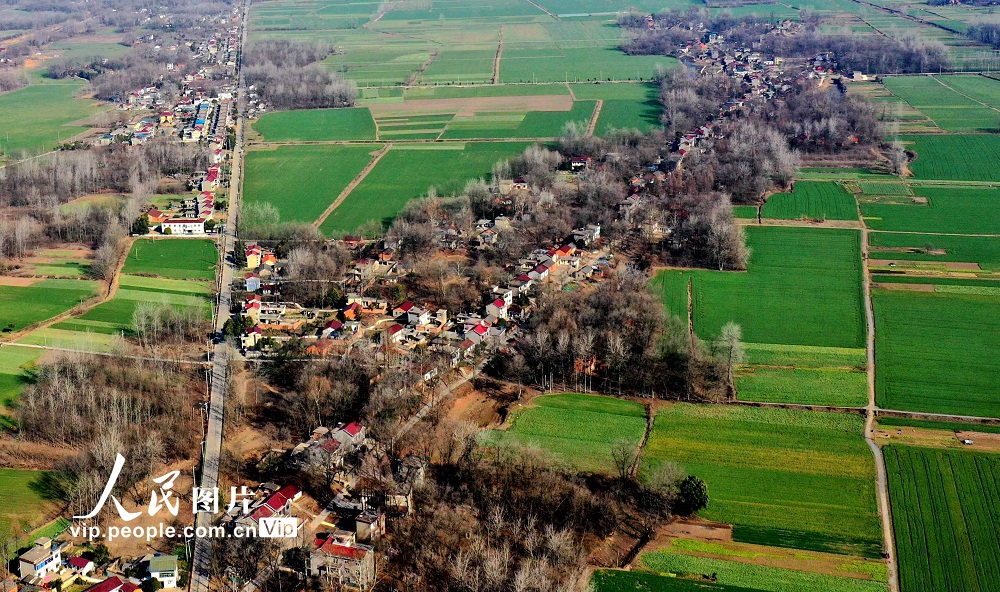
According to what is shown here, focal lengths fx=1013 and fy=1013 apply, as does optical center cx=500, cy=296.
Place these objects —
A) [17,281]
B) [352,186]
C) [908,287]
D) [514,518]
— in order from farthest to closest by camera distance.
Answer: [352,186], [17,281], [908,287], [514,518]

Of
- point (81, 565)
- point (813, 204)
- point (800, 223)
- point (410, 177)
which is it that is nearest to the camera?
point (81, 565)

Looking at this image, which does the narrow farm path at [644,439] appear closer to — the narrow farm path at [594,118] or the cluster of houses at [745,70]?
the cluster of houses at [745,70]

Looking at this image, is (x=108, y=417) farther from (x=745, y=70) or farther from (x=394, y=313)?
(x=745, y=70)

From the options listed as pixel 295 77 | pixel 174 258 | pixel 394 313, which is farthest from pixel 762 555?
pixel 295 77

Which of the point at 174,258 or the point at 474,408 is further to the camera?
the point at 174,258

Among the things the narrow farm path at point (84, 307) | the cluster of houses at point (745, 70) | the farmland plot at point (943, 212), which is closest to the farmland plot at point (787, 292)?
the farmland plot at point (943, 212)
